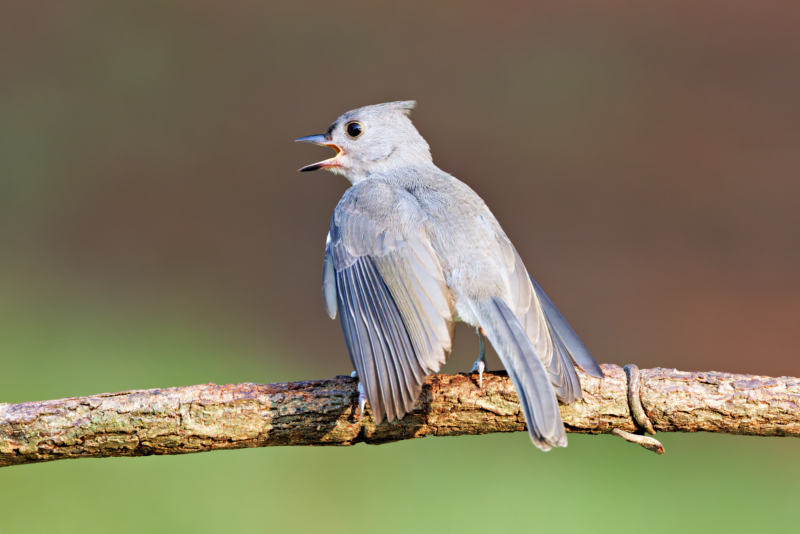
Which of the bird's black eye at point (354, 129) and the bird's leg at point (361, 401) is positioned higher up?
the bird's black eye at point (354, 129)

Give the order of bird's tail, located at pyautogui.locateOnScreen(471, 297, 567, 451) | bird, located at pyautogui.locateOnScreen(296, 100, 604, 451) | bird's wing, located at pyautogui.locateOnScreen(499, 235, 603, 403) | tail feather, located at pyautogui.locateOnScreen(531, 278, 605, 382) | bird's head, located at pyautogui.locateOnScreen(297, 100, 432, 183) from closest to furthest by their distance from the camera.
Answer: bird's tail, located at pyautogui.locateOnScreen(471, 297, 567, 451) → bird, located at pyautogui.locateOnScreen(296, 100, 604, 451) → bird's wing, located at pyautogui.locateOnScreen(499, 235, 603, 403) → tail feather, located at pyautogui.locateOnScreen(531, 278, 605, 382) → bird's head, located at pyautogui.locateOnScreen(297, 100, 432, 183)

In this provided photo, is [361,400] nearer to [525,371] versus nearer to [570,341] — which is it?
[525,371]

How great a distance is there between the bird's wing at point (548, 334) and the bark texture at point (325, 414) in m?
0.08

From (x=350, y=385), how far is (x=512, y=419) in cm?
49

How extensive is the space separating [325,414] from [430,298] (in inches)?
18.6

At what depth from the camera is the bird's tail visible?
69.2 inches

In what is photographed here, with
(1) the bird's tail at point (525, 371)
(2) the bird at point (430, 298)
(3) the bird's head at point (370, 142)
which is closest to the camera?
(1) the bird's tail at point (525, 371)

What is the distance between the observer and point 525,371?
74.9 inches

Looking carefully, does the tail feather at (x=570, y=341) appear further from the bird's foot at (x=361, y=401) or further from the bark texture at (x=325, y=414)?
the bird's foot at (x=361, y=401)

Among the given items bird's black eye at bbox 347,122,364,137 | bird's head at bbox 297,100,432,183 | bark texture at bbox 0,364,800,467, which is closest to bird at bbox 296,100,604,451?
bark texture at bbox 0,364,800,467

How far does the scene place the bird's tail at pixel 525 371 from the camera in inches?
69.2

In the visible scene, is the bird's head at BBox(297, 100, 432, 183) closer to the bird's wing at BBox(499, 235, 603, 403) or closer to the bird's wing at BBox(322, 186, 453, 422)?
the bird's wing at BBox(322, 186, 453, 422)

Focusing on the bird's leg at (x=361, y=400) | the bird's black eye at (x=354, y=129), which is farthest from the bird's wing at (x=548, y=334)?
the bird's black eye at (x=354, y=129)

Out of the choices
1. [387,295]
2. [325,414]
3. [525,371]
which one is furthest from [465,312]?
[325,414]
